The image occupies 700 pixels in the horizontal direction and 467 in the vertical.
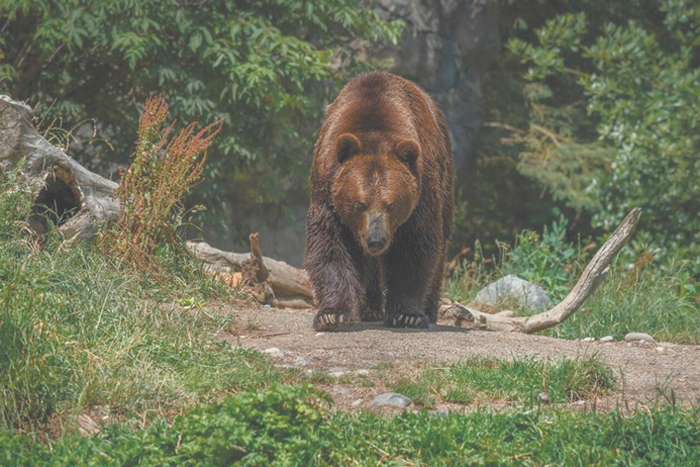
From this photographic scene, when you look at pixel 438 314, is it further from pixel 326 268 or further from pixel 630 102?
pixel 630 102

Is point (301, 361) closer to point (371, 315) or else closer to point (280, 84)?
point (371, 315)

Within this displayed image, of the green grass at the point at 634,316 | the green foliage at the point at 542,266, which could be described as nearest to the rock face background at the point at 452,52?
the green foliage at the point at 542,266

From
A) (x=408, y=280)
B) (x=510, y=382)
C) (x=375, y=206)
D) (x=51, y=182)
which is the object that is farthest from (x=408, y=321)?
(x=51, y=182)

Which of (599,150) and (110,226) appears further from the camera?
(599,150)

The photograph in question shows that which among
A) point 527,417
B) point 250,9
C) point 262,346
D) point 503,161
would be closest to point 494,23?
point 503,161

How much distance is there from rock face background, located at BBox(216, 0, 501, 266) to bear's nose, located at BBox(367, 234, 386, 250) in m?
8.30

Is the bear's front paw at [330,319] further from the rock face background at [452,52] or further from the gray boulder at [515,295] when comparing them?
the rock face background at [452,52]

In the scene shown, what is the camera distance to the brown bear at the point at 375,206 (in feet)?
22.8

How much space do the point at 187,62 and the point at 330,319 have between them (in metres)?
6.24

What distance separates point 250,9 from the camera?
12289 millimetres

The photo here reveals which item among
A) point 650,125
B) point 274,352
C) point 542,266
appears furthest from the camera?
point 650,125

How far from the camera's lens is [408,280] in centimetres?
736

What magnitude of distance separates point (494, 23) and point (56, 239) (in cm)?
1190

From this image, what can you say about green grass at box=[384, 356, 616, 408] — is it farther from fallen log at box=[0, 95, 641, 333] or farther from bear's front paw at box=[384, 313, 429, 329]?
fallen log at box=[0, 95, 641, 333]
